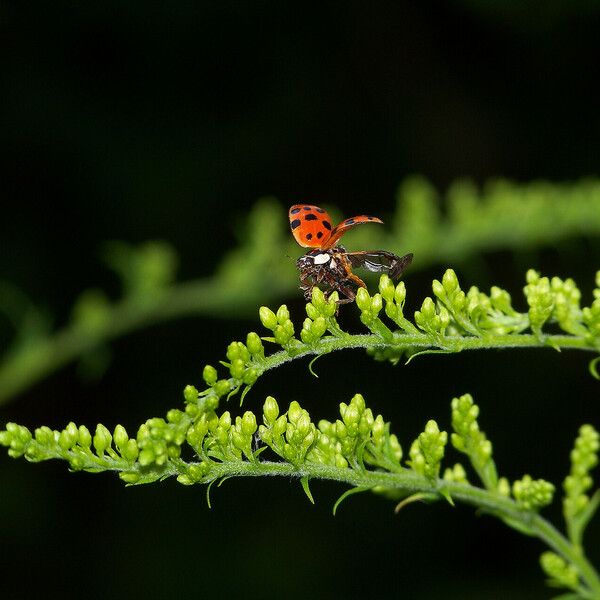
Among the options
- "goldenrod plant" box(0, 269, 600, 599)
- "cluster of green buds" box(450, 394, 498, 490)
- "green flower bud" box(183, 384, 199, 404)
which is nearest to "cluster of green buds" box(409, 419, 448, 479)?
"goldenrod plant" box(0, 269, 600, 599)

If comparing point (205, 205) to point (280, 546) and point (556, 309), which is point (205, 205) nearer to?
point (280, 546)

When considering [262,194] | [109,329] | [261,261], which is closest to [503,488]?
[261,261]

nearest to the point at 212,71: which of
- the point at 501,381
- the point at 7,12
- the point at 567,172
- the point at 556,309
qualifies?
the point at 7,12

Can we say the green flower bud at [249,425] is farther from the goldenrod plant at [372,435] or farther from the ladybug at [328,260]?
the ladybug at [328,260]

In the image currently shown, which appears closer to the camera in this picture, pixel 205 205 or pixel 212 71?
pixel 205 205

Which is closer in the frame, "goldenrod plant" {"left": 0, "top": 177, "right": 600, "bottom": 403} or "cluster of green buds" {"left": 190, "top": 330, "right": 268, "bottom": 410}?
"cluster of green buds" {"left": 190, "top": 330, "right": 268, "bottom": 410}

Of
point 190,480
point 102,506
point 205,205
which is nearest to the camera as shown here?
point 190,480

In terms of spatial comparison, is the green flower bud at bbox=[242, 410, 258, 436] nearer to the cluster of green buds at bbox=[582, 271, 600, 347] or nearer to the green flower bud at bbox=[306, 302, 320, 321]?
the green flower bud at bbox=[306, 302, 320, 321]
